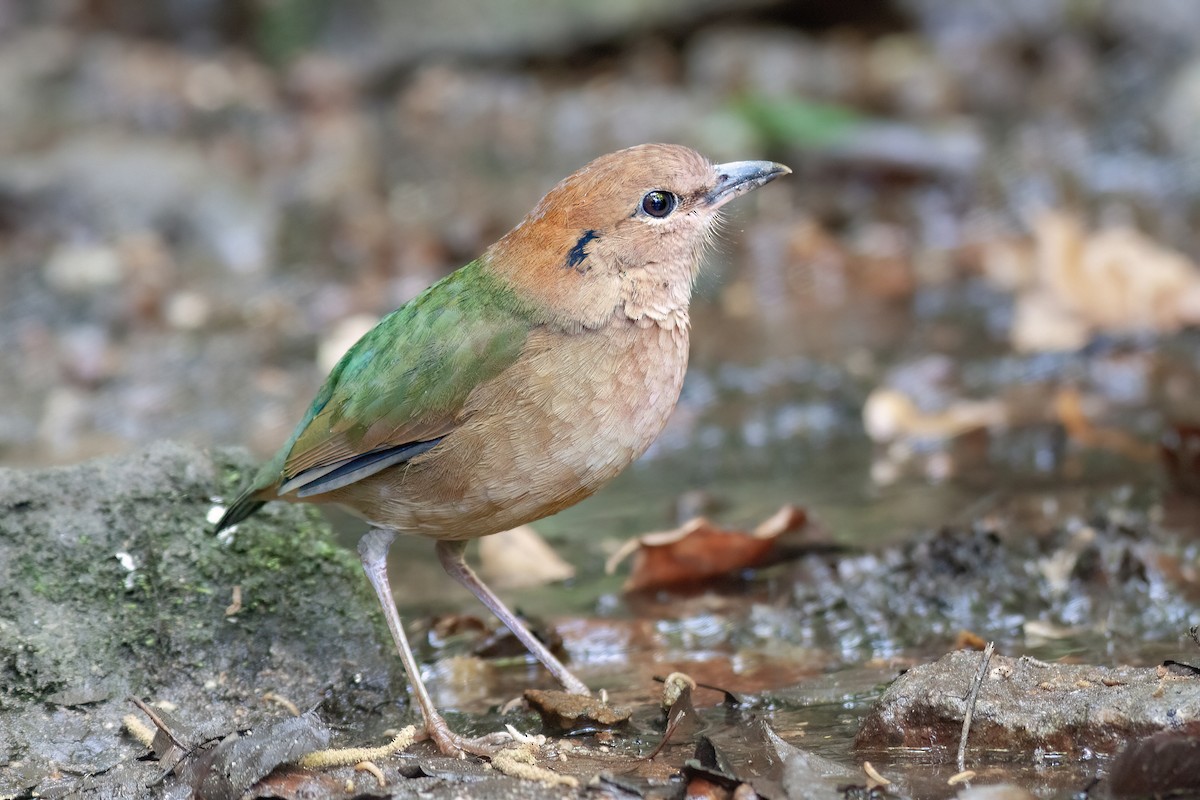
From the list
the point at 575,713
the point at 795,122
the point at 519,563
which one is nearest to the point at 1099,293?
the point at 795,122

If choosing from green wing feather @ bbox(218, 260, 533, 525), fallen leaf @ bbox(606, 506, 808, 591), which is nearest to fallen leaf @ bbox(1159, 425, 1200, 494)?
fallen leaf @ bbox(606, 506, 808, 591)

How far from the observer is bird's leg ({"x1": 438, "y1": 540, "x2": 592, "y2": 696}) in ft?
12.9

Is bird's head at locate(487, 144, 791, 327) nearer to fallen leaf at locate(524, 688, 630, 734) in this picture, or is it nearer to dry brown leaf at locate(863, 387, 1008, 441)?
fallen leaf at locate(524, 688, 630, 734)

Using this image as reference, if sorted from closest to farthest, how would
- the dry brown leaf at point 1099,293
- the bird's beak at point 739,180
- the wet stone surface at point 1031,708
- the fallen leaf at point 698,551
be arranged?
Result: the wet stone surface at point 1031,708 < the bird's beak at point 739,180 < the fallen leaf at point 698,551 < the dry brown leaf at point 1099,293

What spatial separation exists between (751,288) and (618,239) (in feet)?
16.4

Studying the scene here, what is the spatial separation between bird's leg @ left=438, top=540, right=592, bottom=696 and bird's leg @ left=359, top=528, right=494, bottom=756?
0.34 m

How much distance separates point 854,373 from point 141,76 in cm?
901

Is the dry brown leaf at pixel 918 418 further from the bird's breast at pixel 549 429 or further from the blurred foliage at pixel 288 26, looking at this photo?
the blurred foliage at pixel 288 26

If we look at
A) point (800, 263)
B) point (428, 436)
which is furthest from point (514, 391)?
point (800, 263)

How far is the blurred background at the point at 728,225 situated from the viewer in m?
6.37

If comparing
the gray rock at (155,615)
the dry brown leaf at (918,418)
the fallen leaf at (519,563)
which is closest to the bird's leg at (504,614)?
the gray rock at (155,615)

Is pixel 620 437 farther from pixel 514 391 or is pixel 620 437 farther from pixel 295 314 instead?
pixel 295 314

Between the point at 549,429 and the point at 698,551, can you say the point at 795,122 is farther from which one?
the point at 549,429

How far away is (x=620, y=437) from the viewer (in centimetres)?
364
